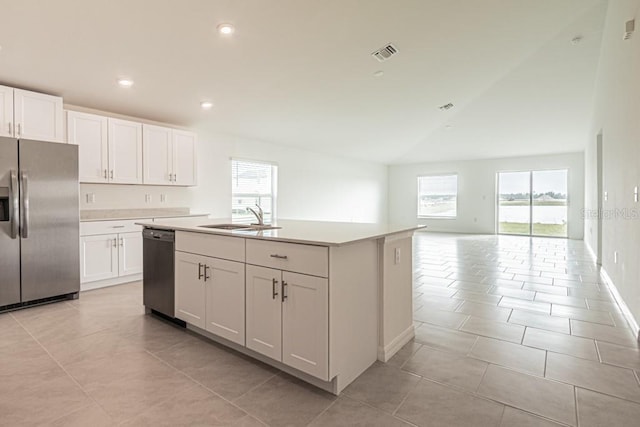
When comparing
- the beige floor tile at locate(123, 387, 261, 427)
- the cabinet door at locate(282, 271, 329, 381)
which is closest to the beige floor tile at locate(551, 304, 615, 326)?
the cabinet door at locate(282, 271, 329, 381)

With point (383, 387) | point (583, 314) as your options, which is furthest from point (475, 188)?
point (383, 387)

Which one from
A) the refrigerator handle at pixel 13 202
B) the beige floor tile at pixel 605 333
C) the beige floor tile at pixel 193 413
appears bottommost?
the beige floor tile at pixel 193 413

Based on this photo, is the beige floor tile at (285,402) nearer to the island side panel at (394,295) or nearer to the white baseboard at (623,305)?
the island side panel at (394,295)

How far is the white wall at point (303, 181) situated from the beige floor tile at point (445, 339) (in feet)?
14.3

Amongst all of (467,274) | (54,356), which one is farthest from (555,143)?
(54,356)

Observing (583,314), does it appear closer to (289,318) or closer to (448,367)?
(448,367)

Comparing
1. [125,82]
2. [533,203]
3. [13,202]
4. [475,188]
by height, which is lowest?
[13,202]

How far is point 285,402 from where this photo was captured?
185cm

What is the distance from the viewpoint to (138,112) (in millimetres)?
4840

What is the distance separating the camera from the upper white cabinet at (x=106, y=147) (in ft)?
13.6

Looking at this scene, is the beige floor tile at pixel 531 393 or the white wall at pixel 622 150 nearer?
the beige floor tile at pixel 531 393

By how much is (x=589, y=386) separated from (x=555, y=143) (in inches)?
341

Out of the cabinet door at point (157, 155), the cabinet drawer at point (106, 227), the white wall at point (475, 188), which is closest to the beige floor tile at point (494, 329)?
the cabinet drawer at point (106, 227)

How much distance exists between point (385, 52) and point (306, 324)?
12.3 ft
